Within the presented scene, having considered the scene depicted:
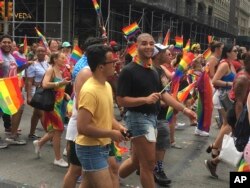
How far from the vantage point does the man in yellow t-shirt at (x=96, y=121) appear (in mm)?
3328

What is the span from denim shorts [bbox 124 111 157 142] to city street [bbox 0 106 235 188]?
3.91 ft

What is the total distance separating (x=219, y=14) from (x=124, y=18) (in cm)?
3824

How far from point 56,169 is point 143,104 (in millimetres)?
2170

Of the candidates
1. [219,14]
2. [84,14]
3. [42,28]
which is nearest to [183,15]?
[84,14]

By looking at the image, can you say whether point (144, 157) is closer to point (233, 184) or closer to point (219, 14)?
point (233, 184)

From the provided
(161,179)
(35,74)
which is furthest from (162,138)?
(35,74)

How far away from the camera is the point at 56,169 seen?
5.77m

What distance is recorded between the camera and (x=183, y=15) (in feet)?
119

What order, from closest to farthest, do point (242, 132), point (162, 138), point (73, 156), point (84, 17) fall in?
point (242, 132)
point (73, 156)
point (162, 138)
point (84, 17)

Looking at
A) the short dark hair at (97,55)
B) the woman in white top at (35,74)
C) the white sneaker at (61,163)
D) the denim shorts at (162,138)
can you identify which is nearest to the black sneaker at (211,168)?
the denim shorts at (162,138)

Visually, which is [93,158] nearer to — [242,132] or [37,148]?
[242,132]

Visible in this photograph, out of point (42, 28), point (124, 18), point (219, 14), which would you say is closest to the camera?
point (42, 28)

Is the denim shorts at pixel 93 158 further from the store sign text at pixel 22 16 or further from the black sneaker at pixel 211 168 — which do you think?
the store sign text at pixel 22 16

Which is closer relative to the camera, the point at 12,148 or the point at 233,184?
the point at 233,184
